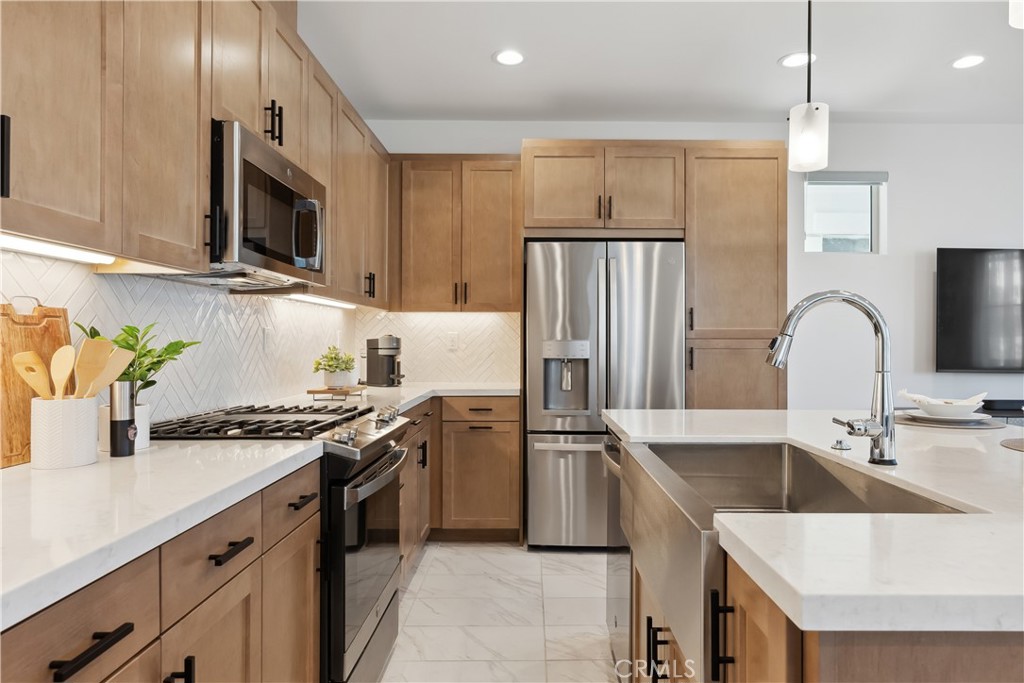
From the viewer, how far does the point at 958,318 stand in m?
3.95

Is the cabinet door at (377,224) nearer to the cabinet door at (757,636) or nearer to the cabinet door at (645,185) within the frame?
the cabinet door at (645,185)

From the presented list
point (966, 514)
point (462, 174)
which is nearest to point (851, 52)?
point (462, 174)

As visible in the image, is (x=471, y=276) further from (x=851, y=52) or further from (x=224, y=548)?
(x=224, y=548)

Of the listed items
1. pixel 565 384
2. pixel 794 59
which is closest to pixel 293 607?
pixel 565 384

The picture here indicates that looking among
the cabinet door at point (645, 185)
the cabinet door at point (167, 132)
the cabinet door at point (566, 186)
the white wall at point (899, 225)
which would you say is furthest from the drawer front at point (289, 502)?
the white wall at point (899, 225)

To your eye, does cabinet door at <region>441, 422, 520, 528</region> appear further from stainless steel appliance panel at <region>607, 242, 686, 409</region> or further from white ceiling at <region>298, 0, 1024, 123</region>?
white ceiling at <region>298, 0, 1024, 123</region>

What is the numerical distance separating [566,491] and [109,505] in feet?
8.79

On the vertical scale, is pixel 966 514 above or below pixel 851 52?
below

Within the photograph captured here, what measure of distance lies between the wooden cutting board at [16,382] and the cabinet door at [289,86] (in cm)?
103

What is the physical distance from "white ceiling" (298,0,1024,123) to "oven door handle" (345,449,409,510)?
2021 millimetres

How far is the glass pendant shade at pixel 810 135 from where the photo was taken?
2.00 m

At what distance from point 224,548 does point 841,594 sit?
1.09 metres

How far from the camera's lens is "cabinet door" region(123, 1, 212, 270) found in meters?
1.36

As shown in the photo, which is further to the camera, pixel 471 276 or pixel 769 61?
pixel 471 276
